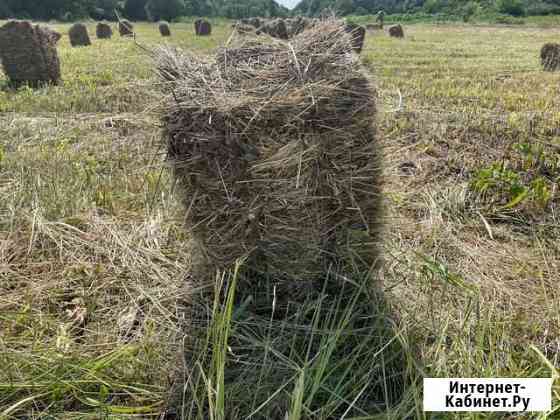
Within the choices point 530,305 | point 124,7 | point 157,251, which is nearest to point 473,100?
point 530,305

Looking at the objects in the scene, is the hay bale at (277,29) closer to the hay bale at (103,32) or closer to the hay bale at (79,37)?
the hay bale at (79,37)

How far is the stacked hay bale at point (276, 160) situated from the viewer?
173cm

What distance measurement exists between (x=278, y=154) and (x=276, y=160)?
25 mm

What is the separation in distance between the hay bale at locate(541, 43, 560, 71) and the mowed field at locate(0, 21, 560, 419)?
5517mm

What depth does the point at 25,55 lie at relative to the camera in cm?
761

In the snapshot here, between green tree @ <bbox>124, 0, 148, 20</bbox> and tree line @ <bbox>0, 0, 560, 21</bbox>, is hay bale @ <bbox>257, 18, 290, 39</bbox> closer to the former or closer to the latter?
tree line @ <bbox>0, 0, 560, 21</bbox>

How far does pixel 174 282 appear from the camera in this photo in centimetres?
224

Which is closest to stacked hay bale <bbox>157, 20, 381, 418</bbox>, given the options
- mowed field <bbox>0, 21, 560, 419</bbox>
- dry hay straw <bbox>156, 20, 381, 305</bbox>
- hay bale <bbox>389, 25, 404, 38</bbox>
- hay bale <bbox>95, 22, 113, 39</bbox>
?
dry hay straw <bbox>156, 20, 381, 305</bbox>

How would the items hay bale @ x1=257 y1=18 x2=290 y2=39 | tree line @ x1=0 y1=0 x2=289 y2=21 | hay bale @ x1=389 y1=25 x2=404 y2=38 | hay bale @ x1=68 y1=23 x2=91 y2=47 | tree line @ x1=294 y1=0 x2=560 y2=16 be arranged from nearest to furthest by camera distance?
hay bale @ x1=257 y1=18 x2=290 y2=39
hay bale @ x1=68 y1=23 x2=91 y2=47
hay bale @ x1=389 y1=25 x2=404 y2=38
tree line @ x1=0 y1=0 x2=289 y2=21
tree line @ x1=294 y1=0 x2=560 y2=16

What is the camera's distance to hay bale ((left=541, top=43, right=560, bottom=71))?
29.8ft

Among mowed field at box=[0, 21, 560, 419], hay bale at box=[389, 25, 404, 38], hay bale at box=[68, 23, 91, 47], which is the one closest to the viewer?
mowed field at box=[0, 21, 560, 419]

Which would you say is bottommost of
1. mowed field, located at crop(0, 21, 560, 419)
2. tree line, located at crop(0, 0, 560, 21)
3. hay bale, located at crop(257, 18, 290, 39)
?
mowed field, located at crop(0, 21, 560, 419)

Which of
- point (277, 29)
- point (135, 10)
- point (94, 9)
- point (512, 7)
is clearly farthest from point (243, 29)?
point (512, 7)

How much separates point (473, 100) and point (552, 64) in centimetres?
487
